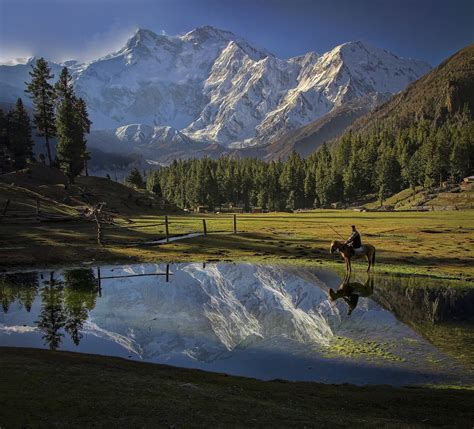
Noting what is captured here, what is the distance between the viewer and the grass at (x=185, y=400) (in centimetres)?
966

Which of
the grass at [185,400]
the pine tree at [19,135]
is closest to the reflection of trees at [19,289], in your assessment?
the grass at [185,400]

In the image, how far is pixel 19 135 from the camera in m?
114

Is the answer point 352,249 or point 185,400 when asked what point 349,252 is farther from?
point 185,400

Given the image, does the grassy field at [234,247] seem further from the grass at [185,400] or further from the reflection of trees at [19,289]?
the grass at [185,400]

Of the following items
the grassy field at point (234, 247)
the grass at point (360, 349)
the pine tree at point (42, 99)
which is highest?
the pine tree at point (42, 99)

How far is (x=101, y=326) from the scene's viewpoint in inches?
855

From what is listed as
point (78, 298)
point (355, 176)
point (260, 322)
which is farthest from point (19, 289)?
point (355, 176)

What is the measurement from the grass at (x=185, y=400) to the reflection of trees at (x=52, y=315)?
4.53 m

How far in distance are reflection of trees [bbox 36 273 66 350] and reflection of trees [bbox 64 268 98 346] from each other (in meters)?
0.35

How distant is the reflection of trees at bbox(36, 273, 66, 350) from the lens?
19688mm

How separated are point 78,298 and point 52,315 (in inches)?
145

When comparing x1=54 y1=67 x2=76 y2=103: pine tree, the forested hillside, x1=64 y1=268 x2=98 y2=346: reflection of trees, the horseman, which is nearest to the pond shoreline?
the horseman

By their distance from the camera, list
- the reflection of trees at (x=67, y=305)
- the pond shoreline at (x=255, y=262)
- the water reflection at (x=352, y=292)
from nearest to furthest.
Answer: the reflection of trees at (x=67, y=305)
the water reflection at (x=352, y=292)
the pond shoreline at (x=255, y=262)

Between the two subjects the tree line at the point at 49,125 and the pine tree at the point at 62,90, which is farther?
the pine tree at the point at 62,90
